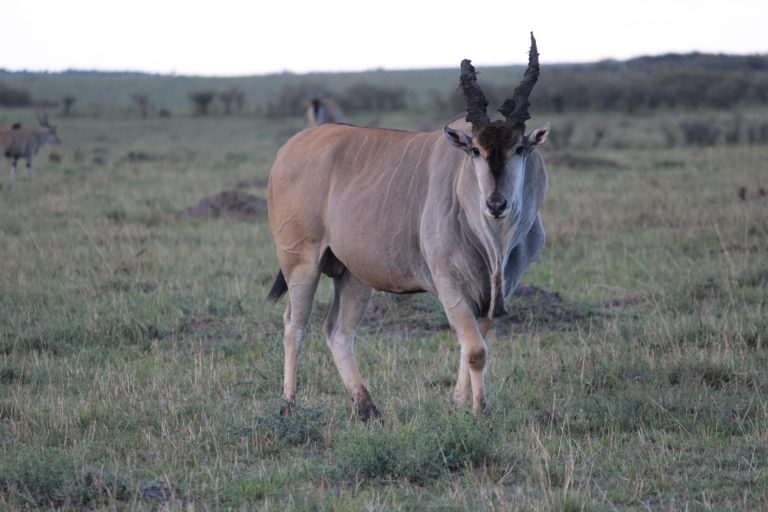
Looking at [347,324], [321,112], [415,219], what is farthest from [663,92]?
[415,219]

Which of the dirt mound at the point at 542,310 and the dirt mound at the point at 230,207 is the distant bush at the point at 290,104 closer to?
the dirt mound at the point at 230,207

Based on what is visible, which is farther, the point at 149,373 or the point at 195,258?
the point at 195,258

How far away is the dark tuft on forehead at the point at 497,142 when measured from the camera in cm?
506

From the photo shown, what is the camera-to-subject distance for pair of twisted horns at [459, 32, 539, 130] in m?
5.23

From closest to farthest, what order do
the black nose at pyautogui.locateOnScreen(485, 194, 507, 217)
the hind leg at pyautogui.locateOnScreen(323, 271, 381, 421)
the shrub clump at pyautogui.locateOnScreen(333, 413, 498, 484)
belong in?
the shrub clump at pyautogui.locateOnScreen(333, 413, 498, 484), the black nose at pyautogui.locateOnScreen(485, 194, 507, 217), the hind leg at pyautogui.locateOnScreen(323, 271, 381, 421)

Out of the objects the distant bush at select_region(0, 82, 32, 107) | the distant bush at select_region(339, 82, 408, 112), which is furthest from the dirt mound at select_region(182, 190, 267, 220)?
the distant bush at select_region(339, 82, 408, 112)

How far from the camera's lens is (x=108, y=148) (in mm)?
29797

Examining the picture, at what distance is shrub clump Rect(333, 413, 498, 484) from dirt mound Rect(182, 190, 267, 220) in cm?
981

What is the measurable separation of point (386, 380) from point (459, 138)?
6.94 feet

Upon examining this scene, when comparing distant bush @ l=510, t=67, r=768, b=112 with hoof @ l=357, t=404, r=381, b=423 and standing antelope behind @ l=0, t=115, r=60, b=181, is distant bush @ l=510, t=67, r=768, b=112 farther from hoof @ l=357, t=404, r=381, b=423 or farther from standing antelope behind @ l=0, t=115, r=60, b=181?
hoof @ l=357, t=404, r=381, b=423

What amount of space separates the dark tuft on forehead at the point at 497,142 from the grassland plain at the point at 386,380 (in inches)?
52.4

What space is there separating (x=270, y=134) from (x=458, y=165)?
32200mm

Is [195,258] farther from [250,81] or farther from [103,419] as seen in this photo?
[250,81]

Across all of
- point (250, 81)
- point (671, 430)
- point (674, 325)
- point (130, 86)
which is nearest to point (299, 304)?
point (671, 430)
